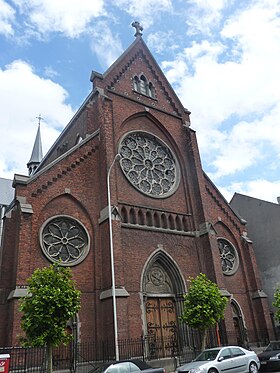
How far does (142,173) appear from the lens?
23000 mm

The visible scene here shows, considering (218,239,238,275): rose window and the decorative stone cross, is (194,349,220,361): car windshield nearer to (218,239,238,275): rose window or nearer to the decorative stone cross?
(218,239,238,275): rose window

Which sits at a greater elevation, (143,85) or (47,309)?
(143,85)

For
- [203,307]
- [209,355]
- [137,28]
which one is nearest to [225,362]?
[209,355]

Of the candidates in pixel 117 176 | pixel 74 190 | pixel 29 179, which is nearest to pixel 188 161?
pixel 117 176

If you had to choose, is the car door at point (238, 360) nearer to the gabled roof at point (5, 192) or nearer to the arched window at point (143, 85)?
the arched window at point (143, 85)

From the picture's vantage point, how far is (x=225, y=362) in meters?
12.7

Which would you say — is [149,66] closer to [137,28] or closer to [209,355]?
[137,28]

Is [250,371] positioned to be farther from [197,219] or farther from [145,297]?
[197,219]

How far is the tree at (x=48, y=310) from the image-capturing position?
11867mm

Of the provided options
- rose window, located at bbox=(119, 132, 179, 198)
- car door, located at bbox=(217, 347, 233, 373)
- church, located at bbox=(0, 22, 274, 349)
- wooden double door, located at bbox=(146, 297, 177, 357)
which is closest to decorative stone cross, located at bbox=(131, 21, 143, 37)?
church, located at bbox=(0, 22, 274, 349)

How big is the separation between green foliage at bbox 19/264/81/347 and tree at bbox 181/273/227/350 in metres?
6.22

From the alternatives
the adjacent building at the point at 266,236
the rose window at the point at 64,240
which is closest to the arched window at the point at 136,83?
the rose window at the point at 64,240

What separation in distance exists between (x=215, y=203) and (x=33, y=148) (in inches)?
1287

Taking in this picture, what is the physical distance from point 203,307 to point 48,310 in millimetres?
7537
